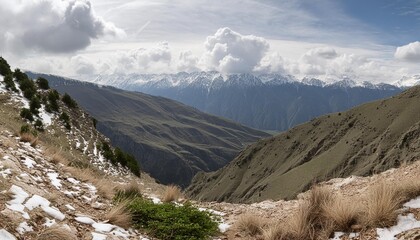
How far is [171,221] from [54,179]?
14.3 ft

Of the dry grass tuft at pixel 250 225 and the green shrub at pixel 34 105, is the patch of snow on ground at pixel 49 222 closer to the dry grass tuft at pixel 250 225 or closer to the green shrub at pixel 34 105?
the dry grass tuft at pixel 250 225

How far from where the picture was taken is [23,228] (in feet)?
22.4

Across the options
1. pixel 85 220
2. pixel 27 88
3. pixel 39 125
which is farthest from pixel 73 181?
pixel 27 88

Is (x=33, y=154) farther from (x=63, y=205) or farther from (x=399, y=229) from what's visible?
(x=399, y=229)

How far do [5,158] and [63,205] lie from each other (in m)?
2.89

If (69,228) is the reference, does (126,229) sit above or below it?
below

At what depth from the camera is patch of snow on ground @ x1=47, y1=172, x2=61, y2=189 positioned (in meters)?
11.0

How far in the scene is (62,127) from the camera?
38188mm

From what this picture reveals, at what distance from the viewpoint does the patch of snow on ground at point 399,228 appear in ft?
25.5

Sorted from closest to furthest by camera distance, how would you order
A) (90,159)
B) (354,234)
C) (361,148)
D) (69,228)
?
(69,228)
(354,234)
(90,159)
(361,148)

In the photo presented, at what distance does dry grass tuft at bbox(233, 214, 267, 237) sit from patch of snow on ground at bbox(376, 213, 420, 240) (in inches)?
117

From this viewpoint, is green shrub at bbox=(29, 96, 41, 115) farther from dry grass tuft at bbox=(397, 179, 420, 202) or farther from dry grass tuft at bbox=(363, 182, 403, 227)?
dry grass tuft at bbox=(397, 179, 420, 202)

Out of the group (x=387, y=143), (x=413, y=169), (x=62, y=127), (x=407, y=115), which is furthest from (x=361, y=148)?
(x=413, y=169)

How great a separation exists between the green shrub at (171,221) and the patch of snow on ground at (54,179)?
2.40 metres
